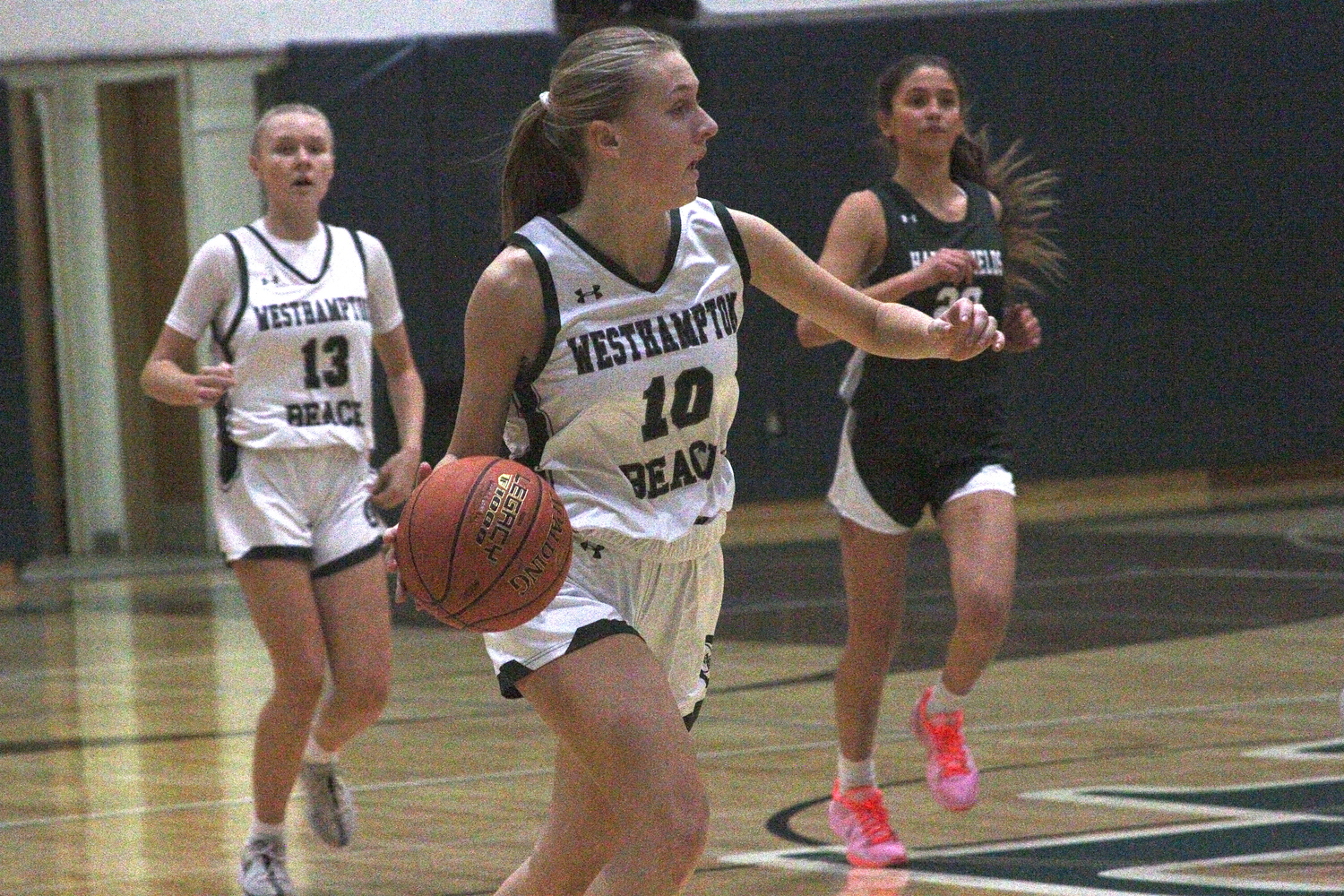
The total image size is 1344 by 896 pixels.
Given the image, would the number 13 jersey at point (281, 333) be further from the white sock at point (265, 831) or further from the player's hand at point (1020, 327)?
the player's hand at point (1020, 327)

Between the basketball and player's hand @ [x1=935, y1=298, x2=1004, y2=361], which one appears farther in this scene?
player's hand @ [x1=935, y1=298, x2=1004, y2=361]

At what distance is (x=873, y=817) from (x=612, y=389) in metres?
2.08

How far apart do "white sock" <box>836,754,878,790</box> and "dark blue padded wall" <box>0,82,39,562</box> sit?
9.49 meters

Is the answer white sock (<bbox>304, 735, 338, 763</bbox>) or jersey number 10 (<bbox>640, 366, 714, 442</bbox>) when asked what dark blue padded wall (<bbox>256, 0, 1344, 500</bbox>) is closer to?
white sock (<bbox>304, 735, 338, 763</bbox>)

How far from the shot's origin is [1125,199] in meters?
16.1

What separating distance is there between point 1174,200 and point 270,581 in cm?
1205

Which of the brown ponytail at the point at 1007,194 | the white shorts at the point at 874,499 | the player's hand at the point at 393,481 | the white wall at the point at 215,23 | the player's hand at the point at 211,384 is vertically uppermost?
the white wall at the point at 215,23

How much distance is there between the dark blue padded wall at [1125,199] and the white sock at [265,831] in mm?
10117

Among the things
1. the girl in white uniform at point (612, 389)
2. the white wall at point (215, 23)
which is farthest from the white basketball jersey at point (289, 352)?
the white wall at point (215, 23)

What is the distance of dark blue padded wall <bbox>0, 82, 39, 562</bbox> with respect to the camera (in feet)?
44.9

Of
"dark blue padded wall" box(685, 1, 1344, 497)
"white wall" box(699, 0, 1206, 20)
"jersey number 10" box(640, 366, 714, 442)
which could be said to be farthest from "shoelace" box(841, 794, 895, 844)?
"white wall" box(699, 0, 1206, 20)

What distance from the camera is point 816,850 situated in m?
5.29

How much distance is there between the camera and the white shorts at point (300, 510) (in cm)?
527

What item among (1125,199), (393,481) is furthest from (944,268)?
(1125,199)
